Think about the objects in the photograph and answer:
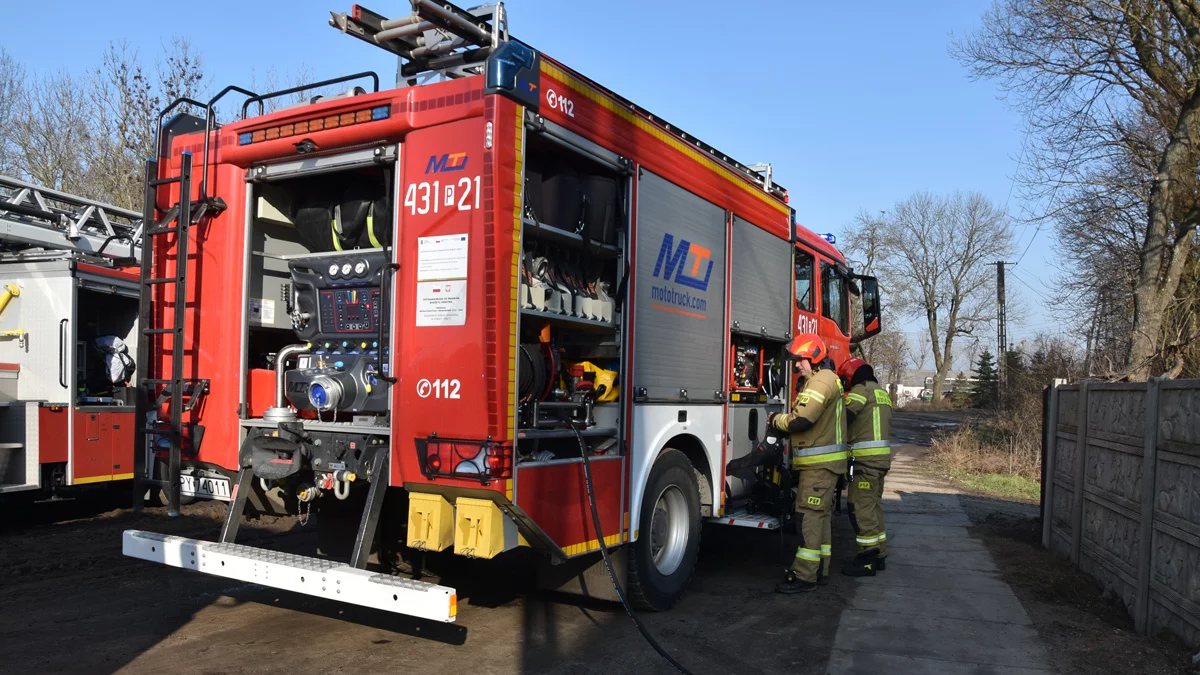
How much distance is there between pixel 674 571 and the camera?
6.11m

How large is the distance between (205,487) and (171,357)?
0.84 meters

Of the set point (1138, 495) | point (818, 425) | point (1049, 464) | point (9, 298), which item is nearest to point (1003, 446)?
point (1049, 464)

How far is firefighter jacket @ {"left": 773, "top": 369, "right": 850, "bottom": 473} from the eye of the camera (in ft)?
21.8

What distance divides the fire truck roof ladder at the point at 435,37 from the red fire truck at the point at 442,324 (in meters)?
0.02

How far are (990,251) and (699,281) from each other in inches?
1990

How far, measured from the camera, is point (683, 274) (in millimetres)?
6113

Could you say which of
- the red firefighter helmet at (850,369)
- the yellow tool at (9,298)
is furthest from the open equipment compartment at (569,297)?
the yellow tool at (9,298)

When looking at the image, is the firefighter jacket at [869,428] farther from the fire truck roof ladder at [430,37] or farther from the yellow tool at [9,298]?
the yellow tool at [9,298]

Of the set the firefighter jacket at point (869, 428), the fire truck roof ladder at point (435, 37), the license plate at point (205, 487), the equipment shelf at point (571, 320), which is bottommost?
the license plate at point (205, 487)

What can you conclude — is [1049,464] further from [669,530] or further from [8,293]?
[8,293]

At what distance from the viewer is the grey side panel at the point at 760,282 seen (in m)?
7.03

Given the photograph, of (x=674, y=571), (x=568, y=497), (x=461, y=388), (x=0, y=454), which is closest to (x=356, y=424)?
(x=461, y=388)

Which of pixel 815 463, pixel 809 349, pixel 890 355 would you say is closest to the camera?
pixel 815 463

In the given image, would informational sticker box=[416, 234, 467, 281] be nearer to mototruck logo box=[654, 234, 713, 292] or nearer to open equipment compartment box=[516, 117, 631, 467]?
open equipment compartment box=[516, 117, 631, 467]
